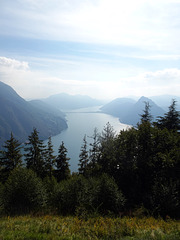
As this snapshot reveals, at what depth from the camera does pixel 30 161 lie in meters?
31.0

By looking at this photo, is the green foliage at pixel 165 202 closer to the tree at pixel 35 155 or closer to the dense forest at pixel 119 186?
the dense forest at pixel 119 186

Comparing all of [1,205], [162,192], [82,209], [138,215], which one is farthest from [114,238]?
[1,205]

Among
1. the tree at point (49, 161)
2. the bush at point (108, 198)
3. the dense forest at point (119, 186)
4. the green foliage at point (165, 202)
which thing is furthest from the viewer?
the tree at point (49, 161)

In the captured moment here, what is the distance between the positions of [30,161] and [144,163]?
22878 millimetres

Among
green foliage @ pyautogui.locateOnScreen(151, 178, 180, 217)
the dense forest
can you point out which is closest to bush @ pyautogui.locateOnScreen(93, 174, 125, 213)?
the dense forest

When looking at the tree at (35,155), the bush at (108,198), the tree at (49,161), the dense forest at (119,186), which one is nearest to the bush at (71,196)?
the dense forest at (119,186)

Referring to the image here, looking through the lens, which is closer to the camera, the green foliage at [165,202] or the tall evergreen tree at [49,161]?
the green foliage at [165,202]

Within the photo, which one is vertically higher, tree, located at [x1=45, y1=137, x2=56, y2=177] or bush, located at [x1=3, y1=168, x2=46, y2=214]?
bush, located at [x1=3, y1=168, x2=46, y2=214]

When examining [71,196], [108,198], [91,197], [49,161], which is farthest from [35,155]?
[108,198]

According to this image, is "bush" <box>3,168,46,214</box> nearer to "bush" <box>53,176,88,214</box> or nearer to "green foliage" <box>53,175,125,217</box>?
"bush" <box>53,176,88,214</box>

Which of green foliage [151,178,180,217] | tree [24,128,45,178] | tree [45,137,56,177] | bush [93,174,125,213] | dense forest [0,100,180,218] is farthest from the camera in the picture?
tree [45,137,56,177]

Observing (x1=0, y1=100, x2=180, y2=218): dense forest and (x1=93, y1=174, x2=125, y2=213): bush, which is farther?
(x1=93, y1=174, x2=125, y2=213): bush

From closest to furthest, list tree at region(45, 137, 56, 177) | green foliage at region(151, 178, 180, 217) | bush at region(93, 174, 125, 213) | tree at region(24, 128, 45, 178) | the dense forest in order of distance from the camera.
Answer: green foliage at region(151, 178, 180, 217) < the dense forest < bush at region(93, 174, 125, 213) < tree at region(24, 128, 45, 178) < tree at region(45, 137, 56, 177)

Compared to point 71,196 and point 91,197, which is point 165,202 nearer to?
point 91,197
